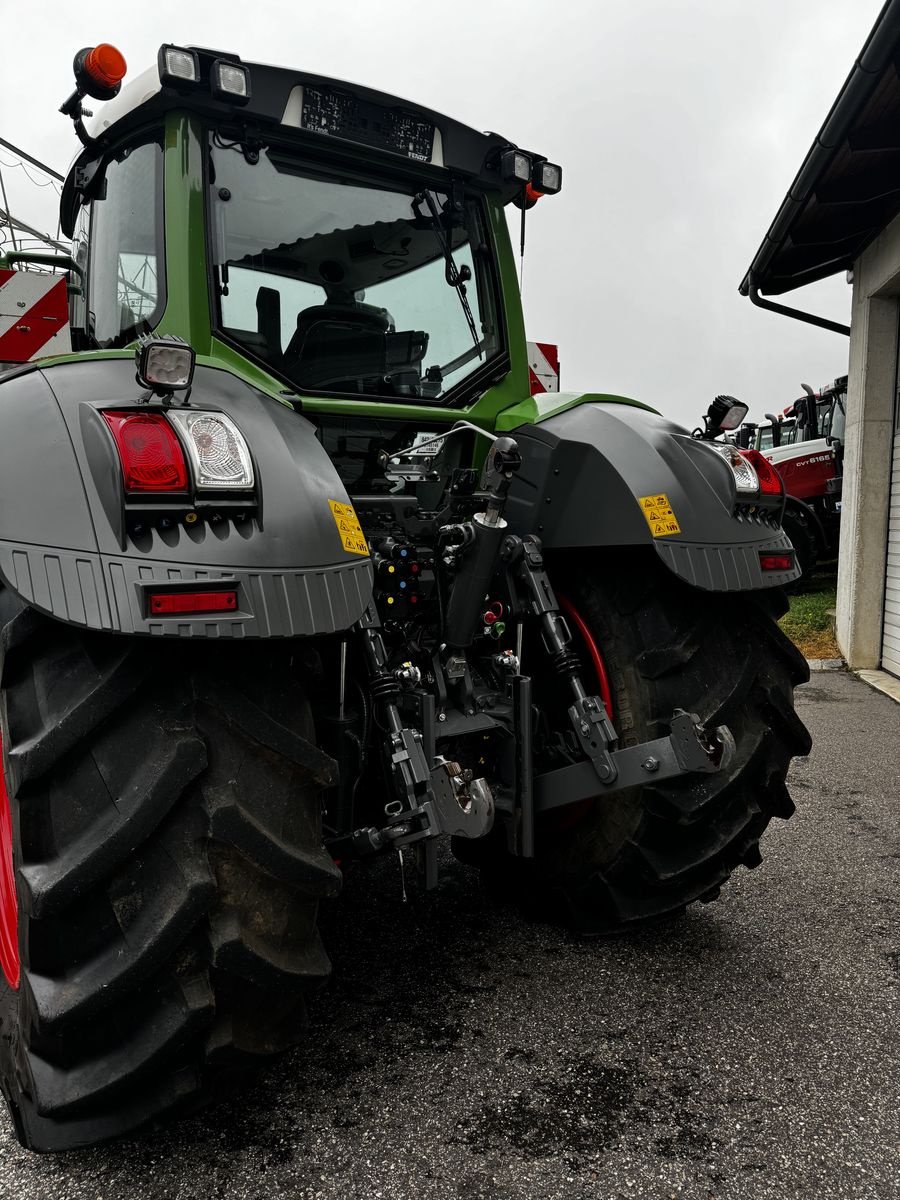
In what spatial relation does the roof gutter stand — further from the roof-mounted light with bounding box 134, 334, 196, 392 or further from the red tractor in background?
the roof-mounted light with bounding box 134, 334, 196, 392

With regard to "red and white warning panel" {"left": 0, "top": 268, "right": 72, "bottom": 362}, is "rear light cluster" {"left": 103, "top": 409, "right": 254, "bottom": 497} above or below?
below

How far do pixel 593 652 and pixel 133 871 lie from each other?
4.76 ft

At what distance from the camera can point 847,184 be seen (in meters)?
6.91

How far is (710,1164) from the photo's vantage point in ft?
6.17

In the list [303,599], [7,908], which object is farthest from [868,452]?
[7,908]

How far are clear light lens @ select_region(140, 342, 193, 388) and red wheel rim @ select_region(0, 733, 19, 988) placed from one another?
961mm

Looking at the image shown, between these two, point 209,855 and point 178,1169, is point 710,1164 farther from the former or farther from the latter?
point 209,855

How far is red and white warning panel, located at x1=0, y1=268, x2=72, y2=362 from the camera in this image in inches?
191

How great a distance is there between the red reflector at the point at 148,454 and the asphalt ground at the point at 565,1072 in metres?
1.37

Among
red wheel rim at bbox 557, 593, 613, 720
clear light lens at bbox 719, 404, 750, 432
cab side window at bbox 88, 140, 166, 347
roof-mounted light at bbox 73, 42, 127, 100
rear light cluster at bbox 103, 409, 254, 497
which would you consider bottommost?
red wheel rim at bbox 557, 593, 613, 720

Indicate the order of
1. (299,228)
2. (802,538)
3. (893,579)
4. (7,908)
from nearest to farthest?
(7,908) → (299,228) → (893,579) → (802,538)

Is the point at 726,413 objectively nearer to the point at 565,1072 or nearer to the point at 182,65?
the point at 182,65

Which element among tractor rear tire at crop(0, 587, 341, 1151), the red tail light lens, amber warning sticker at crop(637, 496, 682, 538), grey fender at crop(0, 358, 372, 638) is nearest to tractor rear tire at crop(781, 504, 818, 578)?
the red tail light lens

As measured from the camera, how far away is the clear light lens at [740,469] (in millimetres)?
2689
